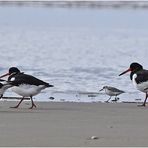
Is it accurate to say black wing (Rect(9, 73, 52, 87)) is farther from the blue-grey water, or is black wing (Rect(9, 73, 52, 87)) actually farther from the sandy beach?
the blue-grey water

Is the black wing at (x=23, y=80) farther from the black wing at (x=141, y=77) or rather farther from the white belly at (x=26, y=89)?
the black wing at (x=141, y=77)

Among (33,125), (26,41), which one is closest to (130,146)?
(33,125)

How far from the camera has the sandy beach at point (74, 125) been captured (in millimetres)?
7672

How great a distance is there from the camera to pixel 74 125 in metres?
8.91

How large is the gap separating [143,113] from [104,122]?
4.55 feet

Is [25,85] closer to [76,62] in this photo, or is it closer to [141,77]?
[141,77]

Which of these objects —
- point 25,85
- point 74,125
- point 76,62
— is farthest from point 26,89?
point 76,62

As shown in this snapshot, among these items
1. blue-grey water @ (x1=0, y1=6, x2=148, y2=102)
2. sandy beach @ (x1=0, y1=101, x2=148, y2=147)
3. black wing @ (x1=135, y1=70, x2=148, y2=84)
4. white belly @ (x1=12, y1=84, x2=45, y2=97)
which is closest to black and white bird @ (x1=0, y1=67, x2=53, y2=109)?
white belly @ (x1=12, y1=84, x2=45, y2=97)

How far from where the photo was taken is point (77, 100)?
1345 centimetres

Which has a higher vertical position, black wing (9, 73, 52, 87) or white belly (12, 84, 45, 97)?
black wing (9, 73, 52, 87)

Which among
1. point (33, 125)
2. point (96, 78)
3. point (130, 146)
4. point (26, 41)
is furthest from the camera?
point (26, 41)

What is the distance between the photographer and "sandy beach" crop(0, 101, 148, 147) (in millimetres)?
7672

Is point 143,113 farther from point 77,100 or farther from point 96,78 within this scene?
point 96,78

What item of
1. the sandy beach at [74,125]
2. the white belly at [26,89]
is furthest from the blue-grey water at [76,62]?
the sandy beach at [74,125]
